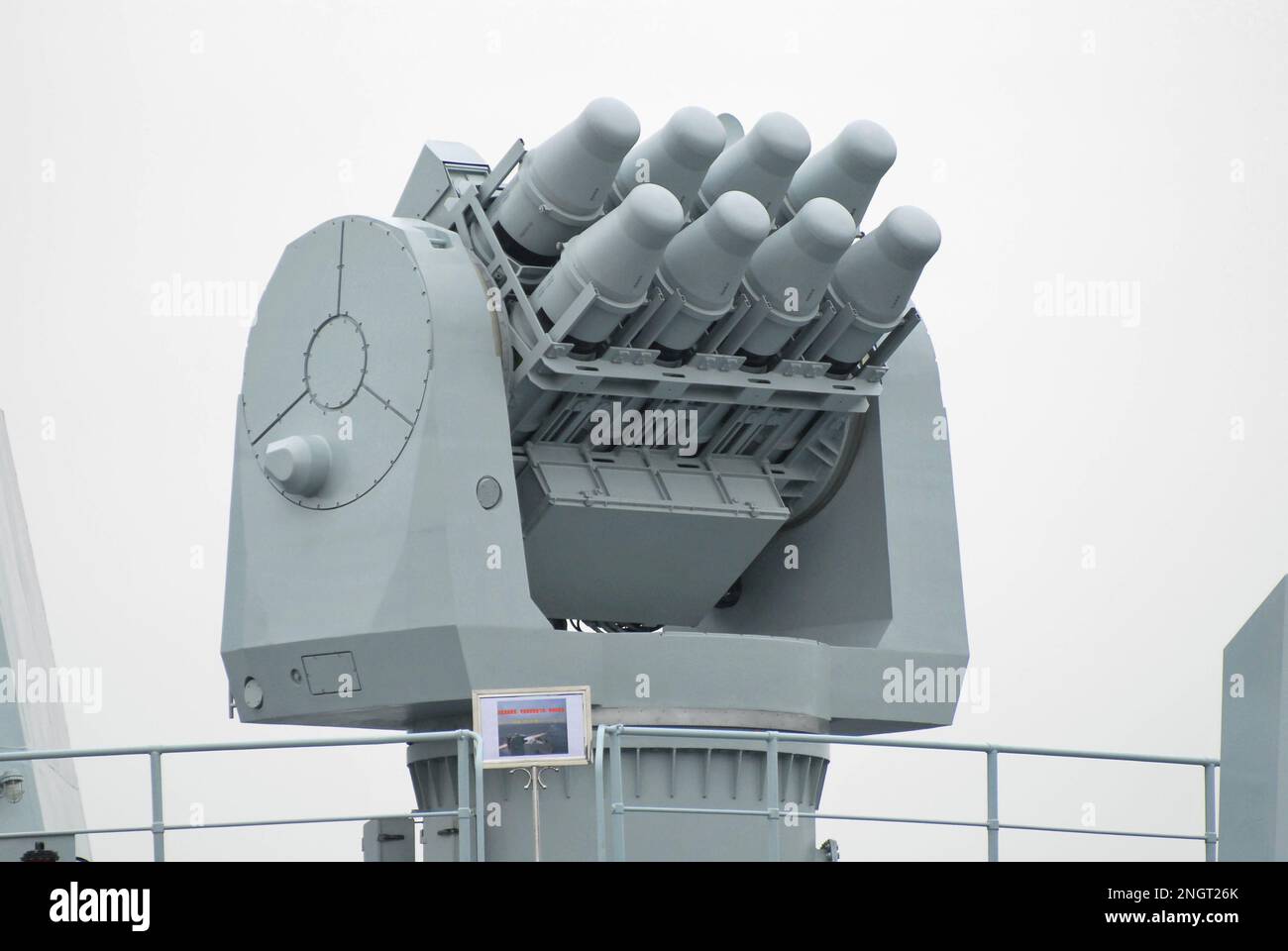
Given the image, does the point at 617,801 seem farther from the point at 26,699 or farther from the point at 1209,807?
the point at 26,699

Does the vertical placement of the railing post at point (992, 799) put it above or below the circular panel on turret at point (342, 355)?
below

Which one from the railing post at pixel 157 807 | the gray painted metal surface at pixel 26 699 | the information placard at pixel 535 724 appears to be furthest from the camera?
the gray painted metal surface at pixel 26 699

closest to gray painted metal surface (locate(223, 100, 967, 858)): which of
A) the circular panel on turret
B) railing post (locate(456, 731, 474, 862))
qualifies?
the circular panel on turret

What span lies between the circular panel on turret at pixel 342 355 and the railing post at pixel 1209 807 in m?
4.67

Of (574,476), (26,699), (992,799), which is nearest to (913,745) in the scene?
(992,799)

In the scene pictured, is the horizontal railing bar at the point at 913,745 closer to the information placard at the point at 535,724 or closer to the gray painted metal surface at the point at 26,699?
the information placard at the point at 535,724

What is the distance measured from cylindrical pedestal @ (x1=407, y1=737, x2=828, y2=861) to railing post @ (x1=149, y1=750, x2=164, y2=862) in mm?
2573

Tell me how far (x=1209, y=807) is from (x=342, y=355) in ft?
17.8

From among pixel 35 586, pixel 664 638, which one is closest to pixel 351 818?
pixel 664 638

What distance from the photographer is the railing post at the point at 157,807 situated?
37.3 ft

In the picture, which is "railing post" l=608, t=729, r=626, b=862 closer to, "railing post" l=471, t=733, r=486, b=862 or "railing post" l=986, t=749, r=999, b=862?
"railing post" l=471, t=733, r=486, b=862

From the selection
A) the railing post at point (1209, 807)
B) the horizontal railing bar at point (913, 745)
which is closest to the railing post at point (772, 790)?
the horizontal railing bar at point (913, 745)
